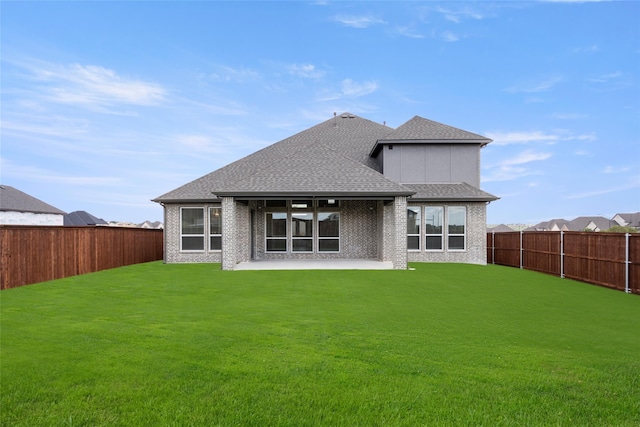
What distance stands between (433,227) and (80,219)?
5987 centimetres

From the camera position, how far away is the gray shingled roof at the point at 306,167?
1559cm

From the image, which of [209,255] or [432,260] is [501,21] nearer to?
[432,260]

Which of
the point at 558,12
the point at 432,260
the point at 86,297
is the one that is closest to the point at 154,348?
the point at 86,297

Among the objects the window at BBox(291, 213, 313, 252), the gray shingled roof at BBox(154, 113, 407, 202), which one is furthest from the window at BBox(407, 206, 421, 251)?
the window at BBox(291, 213, 313, 252)

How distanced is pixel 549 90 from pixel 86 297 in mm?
21711

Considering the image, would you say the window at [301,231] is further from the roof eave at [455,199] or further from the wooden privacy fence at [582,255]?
the wooden privacy fence at [582,255]

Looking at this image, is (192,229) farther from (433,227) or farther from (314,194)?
(433,227)

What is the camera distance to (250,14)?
1733 centimetres

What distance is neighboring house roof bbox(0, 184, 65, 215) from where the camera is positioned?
39.2 m

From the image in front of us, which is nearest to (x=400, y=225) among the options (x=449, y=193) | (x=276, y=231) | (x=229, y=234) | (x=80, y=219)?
(x=449, y=193)

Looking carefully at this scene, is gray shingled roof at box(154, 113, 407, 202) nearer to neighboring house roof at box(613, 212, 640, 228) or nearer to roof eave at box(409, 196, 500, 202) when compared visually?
roof eave at box(409, 196, 500, 202)

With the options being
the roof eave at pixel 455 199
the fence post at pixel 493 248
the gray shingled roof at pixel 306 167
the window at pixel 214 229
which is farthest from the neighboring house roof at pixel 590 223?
the window at pixel 214 229

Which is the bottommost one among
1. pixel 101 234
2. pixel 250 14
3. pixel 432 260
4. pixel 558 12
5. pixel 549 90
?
pixel 432 260

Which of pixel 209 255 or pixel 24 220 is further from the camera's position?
pixel 24 220
